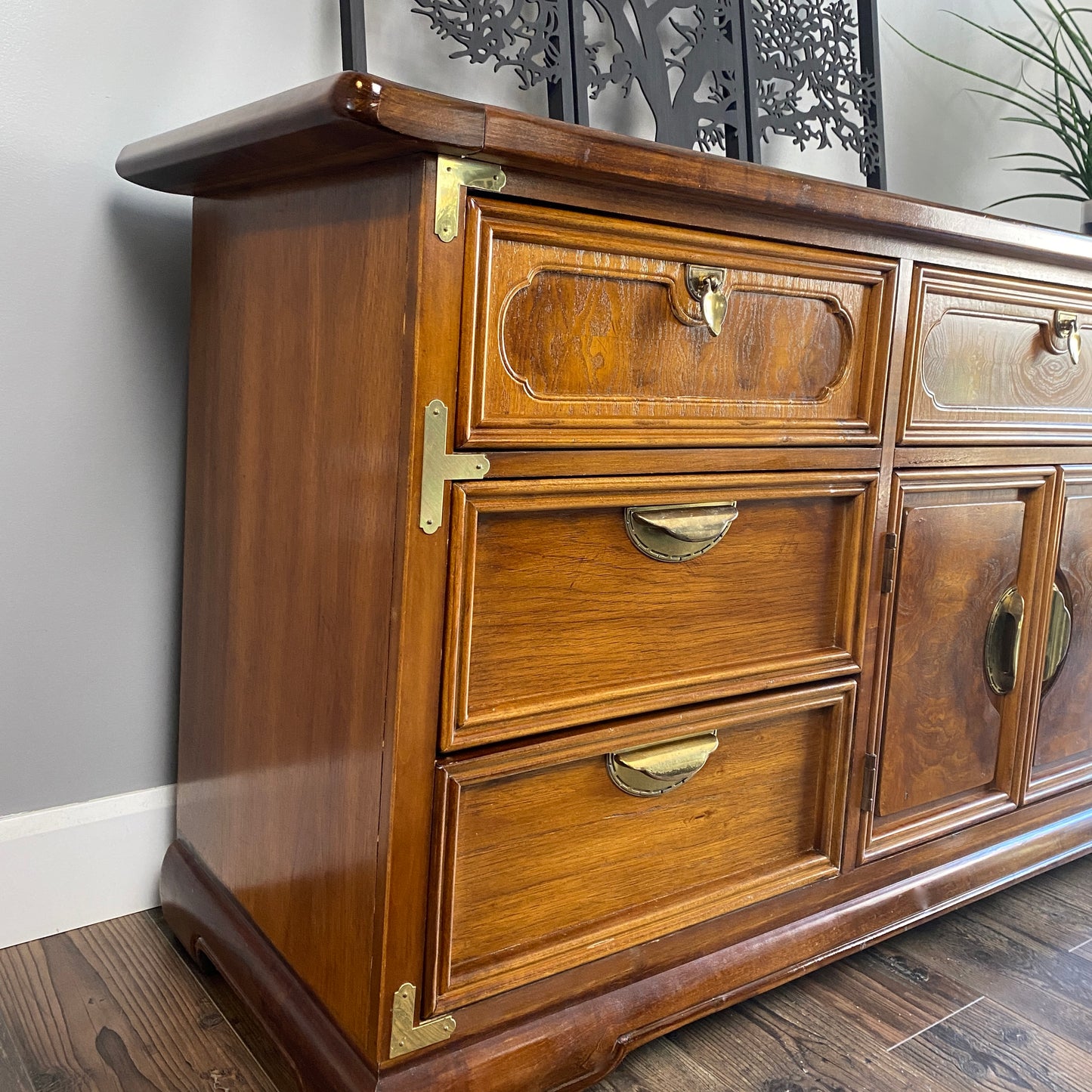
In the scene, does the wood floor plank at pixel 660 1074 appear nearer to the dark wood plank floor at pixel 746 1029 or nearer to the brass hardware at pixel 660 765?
the dark wood plank floor at pixel 746 1029

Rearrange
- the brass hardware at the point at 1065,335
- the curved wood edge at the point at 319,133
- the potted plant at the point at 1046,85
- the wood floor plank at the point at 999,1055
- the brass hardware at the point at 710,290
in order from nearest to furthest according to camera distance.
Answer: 1. the curved wood edge at the point at 319,133
2. the brass hardware at the point at 710,290
3. the wood floor plank at the point at 999,1055
4. the brass hardware at the point at 1065,335
5. the potted plant at the point at 1046,85

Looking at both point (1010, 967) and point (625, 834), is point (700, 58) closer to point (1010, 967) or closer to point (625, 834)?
point (625, 834)

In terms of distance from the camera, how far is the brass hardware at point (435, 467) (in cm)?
73

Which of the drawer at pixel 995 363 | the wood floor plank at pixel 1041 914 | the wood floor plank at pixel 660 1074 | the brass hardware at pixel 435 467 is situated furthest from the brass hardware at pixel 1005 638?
the brass hardware at pixel 435 467

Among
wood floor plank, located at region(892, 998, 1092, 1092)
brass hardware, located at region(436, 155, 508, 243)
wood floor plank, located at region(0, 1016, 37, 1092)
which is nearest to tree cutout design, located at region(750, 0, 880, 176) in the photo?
A: brass hardware, located at region(436, 155, 508, 243)

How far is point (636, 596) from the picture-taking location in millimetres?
881

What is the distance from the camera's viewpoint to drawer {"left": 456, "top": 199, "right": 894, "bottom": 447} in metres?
0.75

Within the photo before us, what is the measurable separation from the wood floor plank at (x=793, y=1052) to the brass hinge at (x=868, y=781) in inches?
8.0

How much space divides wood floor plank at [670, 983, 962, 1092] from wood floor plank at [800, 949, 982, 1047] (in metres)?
0.02

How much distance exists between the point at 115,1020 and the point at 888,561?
84 cm

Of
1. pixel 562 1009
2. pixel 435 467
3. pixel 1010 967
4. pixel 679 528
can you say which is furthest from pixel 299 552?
pixel 1010 967

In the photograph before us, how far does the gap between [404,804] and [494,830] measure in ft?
0.32

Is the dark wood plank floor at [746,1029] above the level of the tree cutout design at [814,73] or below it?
below

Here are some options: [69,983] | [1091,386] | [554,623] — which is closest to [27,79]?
[554,623]
